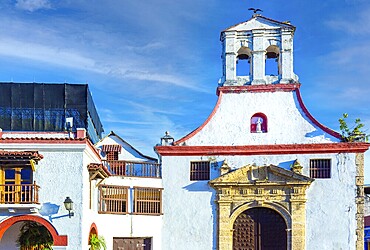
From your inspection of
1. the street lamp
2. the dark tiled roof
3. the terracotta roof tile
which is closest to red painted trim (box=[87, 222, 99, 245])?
the street lamp

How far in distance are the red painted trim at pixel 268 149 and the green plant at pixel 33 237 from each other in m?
6.28

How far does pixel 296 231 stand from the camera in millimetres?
25219

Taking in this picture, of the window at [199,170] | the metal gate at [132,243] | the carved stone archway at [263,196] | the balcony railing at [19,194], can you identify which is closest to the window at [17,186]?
the balcony railing at [19,194]

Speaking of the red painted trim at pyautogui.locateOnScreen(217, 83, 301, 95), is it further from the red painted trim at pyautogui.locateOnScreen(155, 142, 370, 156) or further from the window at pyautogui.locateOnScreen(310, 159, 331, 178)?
the window at pyautogui.locateOnScreen(310, 159, 331, 178)

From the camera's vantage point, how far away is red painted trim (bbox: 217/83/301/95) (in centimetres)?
2662

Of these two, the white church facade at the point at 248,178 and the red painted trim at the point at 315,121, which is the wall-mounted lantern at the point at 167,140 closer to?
the white church facade at the point at 248,178

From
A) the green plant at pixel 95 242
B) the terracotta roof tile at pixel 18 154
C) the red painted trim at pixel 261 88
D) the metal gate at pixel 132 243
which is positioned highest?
the red painted trim at pixel 261 88

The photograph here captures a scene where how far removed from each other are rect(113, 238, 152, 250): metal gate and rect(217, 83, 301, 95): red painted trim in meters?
7.33

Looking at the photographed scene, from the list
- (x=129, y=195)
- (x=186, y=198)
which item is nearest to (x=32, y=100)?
(x=129, y=195)

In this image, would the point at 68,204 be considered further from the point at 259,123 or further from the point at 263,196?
the point at 259,123

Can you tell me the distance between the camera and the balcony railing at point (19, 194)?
66.7 feet

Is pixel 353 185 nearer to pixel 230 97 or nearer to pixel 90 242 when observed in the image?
pixel 230 97

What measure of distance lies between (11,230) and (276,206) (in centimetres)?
1075

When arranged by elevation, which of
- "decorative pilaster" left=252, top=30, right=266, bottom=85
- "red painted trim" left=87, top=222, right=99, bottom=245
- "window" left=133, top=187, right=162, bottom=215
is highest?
"decorative pilaster" left=252, top=30, right=266, bottom=85
